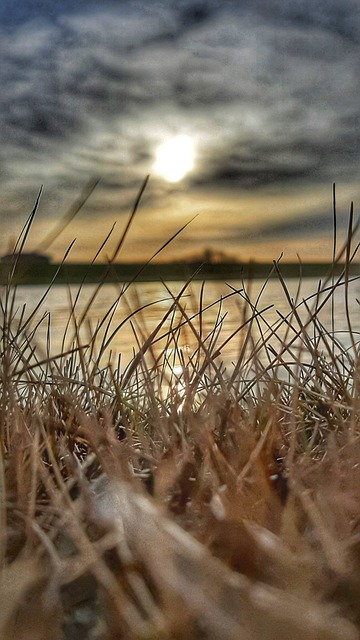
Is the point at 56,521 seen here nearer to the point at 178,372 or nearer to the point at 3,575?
the point at 3,575

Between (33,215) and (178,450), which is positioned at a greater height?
(33,215)

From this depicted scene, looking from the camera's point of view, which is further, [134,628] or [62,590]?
[62,590]

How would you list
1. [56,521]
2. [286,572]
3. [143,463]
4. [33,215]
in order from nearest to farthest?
1. [286,572]
2. [56,521]
3. [143,463]
4. [33,215]

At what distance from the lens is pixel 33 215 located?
1.13 meters

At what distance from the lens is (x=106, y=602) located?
594mm

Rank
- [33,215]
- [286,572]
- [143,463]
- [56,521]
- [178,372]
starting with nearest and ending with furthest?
[286,572]
[56,521]
[143,463]
[33,215]
[178,372]

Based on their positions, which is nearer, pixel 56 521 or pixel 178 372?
pixel 56 521

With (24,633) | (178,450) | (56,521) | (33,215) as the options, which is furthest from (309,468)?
(33,215)

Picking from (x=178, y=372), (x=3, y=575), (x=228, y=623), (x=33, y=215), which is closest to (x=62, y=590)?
(x=3, y=575)

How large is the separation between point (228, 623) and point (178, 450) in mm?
490

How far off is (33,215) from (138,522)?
0.61m

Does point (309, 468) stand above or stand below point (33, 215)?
below

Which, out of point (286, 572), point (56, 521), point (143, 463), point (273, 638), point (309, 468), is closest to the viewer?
point (273, 638)

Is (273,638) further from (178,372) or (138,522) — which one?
(178,372)
